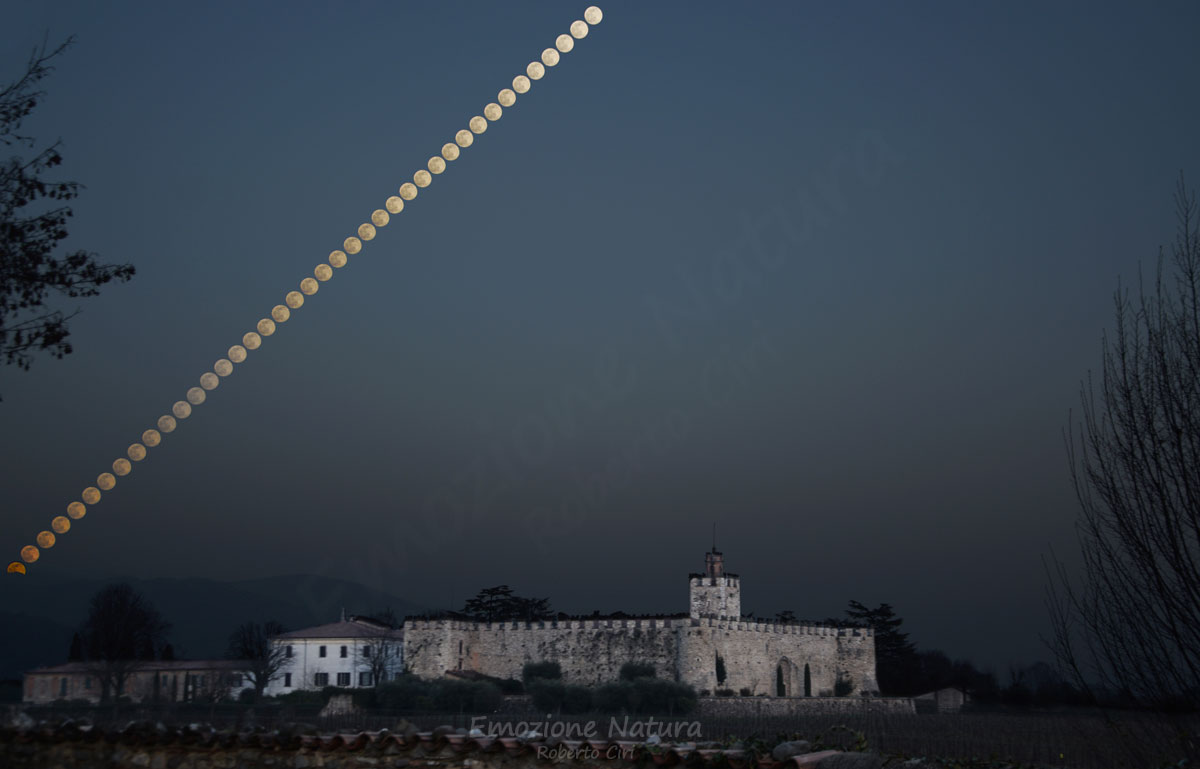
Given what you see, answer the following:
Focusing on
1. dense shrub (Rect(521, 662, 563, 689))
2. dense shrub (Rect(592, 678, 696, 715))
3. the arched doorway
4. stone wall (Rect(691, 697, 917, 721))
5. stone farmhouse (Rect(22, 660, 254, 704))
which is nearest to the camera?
dense shrub (Rect(592, 678, 696, 715))

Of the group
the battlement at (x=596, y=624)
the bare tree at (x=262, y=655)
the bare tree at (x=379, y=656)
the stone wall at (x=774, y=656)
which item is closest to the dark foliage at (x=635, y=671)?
the stone wall at (x=774, y=656)

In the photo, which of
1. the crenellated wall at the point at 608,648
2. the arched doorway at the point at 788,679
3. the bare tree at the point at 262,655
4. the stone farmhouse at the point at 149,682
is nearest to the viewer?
the stone farmhouse at the point at 149,682

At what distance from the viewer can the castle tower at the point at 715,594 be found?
46.2 meters

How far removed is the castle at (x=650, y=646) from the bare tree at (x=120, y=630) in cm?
1202

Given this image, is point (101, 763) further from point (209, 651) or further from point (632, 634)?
point (209, 651)

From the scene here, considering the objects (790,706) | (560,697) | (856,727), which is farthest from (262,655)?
(856,727)

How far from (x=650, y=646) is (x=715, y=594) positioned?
13.3 ft

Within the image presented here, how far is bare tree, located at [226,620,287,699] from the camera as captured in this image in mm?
44500

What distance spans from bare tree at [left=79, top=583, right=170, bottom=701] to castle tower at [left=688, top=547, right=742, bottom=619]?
23.3 metres

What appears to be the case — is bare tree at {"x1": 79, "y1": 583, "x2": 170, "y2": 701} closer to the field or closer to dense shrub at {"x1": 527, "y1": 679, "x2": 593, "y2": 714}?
the field

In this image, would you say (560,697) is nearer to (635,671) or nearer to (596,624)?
(635,671)

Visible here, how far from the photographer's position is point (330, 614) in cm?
6384

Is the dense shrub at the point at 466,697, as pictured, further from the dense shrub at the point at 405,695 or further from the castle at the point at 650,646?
the castle at the point at 650,646

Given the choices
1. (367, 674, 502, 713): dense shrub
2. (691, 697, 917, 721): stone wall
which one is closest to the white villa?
(367, 674, 502, 713): dense shrub
